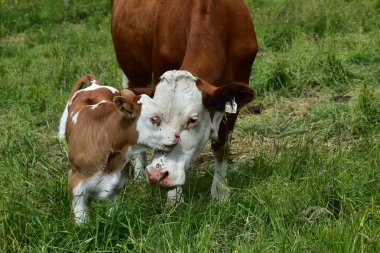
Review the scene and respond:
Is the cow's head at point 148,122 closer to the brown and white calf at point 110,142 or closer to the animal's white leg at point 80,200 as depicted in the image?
the brown and white calf at point 110,142

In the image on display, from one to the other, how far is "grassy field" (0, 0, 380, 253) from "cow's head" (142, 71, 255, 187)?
23 cm

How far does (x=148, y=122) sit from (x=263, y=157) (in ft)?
4.21

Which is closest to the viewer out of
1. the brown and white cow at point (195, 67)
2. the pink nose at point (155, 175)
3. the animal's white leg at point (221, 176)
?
the pink nose at point (155, 175)

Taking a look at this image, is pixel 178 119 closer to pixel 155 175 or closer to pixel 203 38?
pixel 155 175

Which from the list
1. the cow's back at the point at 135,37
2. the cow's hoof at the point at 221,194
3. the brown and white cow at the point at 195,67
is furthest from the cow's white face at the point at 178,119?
the cow's back at the point at 135,37

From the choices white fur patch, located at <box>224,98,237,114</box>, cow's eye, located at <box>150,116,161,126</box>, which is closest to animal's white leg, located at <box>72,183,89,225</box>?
cow's eye, located at <box>150,116,161,126</box>

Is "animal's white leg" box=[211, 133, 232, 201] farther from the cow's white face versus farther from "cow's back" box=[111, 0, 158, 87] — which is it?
"cow's back" box=[111, 0, 158, 87]

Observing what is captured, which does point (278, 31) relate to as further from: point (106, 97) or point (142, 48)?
point (106, 97)

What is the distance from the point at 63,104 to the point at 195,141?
125 inches

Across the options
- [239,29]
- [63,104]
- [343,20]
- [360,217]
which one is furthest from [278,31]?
[360,217]

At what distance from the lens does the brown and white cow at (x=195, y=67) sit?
3.92 metres

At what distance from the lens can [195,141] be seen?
4.09 metres

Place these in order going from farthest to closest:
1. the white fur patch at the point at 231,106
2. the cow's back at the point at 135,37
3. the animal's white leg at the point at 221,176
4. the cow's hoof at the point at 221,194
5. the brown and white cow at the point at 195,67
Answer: the cow's back at the point at 135,37, the animal's white leg at the point at 221,176, the cow's hoof at the point at 221,194, the white fur patch at the point at 231,106, the brown and white cow at the point at 195,67

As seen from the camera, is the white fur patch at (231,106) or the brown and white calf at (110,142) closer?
the brown and white calf at (110,142)
